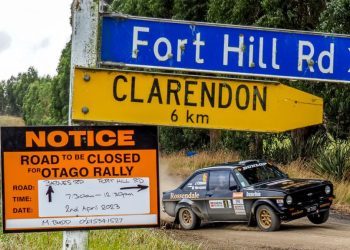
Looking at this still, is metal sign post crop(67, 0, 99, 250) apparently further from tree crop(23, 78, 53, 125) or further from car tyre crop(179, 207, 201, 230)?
tree crop(23, 78, 53, 125)

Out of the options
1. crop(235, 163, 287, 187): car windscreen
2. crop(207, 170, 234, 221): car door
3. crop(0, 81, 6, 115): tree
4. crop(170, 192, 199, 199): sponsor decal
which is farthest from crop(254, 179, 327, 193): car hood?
crop(0, 81, 6, 115): tree

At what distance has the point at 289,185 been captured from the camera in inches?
595

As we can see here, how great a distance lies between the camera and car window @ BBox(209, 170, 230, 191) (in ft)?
51.9

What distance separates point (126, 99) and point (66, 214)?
788mm

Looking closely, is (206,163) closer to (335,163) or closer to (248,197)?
(335,163)

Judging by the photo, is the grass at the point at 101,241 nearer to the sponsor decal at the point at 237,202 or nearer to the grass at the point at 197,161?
the sponsor decal at the point at 237,202

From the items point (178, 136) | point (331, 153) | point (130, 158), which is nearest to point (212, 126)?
point (130, 158)

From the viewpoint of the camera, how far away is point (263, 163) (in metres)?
16.2

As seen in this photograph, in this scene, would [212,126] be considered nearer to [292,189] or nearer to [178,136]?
[292,189]

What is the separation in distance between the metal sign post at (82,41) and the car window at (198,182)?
12.2 m

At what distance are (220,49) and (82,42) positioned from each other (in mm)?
878

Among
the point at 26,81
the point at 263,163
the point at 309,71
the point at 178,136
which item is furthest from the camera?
the point at 26,81

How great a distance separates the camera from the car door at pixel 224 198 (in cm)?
1550

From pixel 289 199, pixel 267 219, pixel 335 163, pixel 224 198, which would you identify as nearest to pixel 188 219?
pixel 224 198
